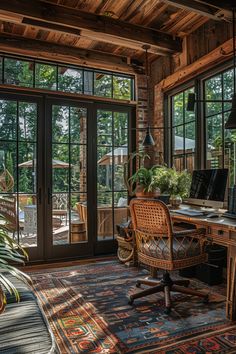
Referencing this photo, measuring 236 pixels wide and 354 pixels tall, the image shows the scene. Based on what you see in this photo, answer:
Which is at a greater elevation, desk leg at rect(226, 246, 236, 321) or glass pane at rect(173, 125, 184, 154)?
glass pane at rect(173, 125, 184, 154)

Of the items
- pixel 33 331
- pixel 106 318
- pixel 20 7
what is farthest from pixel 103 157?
pixel 33 331

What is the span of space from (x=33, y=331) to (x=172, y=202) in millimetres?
2526

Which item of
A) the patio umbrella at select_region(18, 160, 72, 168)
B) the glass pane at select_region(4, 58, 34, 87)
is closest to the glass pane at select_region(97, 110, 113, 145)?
the patio umbrella at select_region(18, 160, 72, 168)

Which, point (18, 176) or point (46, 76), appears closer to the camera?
point (18, 176)

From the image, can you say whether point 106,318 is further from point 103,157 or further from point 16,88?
point 16,88

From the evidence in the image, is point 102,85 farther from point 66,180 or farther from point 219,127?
point 219,127

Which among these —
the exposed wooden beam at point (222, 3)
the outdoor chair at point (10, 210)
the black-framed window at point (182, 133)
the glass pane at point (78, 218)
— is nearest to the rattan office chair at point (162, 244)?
the black-framed window at point (182, 133)

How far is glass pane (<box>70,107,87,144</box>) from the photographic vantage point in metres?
4.21

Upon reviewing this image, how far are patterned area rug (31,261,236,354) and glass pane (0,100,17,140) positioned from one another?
1868 millimetres

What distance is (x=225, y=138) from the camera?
337 cm

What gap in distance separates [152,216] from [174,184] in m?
1.20

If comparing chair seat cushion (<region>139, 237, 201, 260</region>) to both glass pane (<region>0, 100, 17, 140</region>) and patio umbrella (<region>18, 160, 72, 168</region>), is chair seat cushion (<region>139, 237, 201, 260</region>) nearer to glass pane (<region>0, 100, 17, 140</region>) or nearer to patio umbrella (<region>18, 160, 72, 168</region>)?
patio umbrella (<region>18, 160, 72, 168</region>)

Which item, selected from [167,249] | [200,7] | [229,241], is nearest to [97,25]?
[200,7]

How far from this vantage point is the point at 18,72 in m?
3.97
